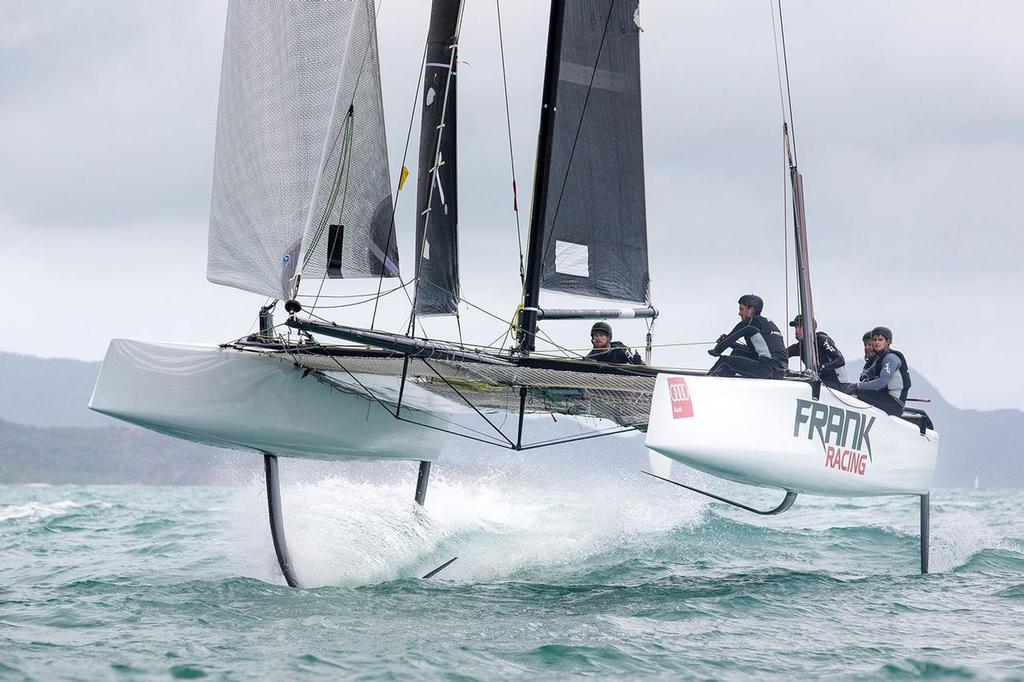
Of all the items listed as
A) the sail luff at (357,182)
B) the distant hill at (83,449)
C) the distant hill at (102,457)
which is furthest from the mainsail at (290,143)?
the distant hill at (102,457)

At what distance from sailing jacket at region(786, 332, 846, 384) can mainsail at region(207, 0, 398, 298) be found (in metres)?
3.18

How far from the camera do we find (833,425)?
24.5 ft

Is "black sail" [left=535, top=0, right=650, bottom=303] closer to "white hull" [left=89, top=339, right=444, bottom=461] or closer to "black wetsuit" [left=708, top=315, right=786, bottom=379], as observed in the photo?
"black wetsuit" [left=708, top=315, right=786, bottom=379]

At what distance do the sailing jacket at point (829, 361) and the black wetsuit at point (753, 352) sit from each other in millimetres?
502

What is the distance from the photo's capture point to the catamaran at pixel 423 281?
6.86 metres

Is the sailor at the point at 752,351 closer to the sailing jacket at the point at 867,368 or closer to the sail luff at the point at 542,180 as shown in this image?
the sailing jacket at the point at 867,368

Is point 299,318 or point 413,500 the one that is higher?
point 299,318

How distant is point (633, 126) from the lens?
9.10 m

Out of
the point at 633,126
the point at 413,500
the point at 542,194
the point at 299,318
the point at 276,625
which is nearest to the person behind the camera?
the point at 276,625

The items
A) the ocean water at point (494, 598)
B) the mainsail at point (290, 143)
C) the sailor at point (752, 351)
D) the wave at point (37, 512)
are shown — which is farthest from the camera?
the wave at point (37, 512)

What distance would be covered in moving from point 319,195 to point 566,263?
211 centimetres

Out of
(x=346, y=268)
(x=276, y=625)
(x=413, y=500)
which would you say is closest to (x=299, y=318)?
(x=346, y=268)

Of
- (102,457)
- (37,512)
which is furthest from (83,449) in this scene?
(37,512)

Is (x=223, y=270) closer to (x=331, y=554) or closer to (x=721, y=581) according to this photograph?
(x=331, y=554)
